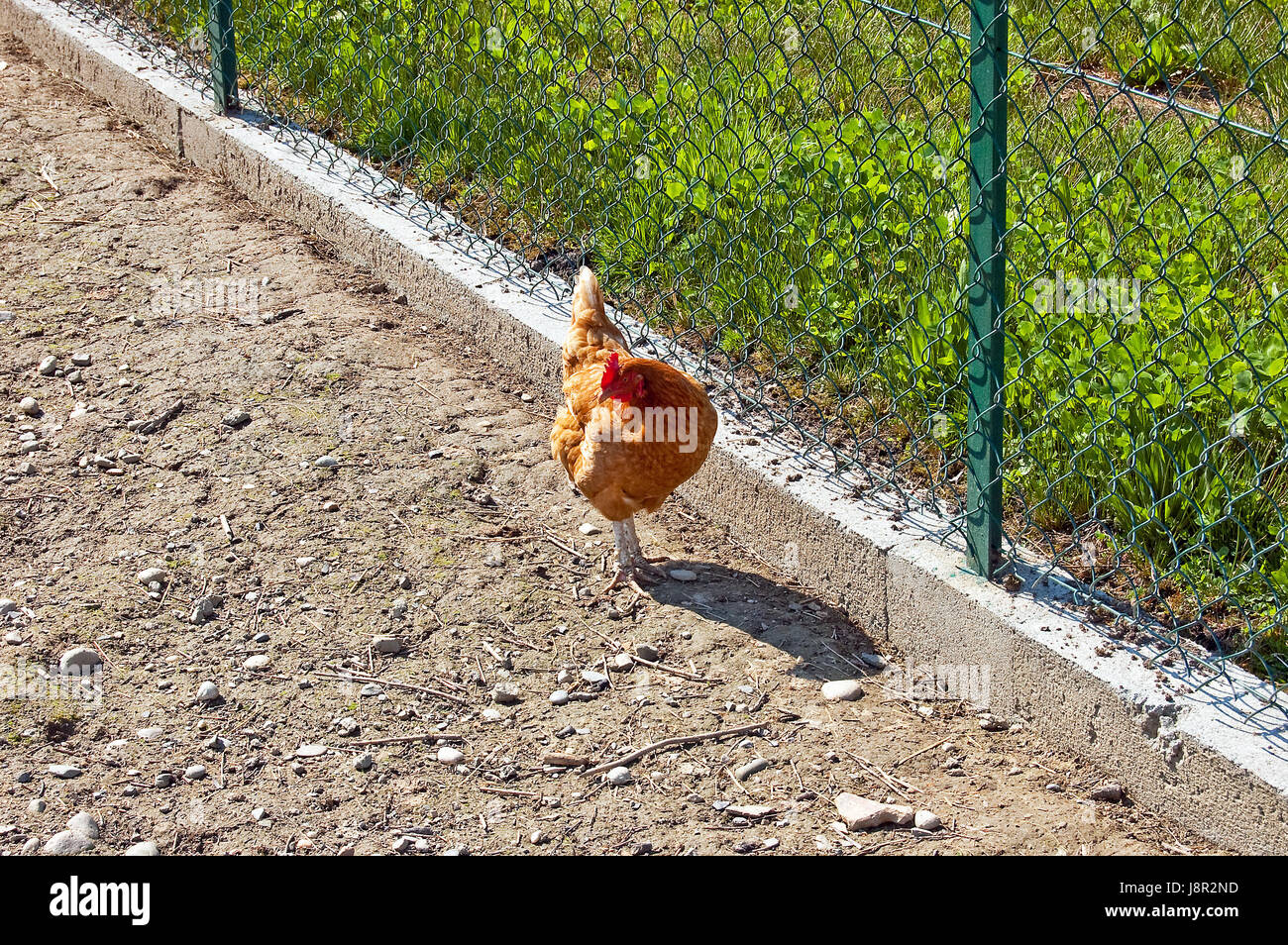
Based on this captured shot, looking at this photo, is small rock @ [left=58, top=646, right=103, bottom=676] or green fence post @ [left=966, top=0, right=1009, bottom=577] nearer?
green fence post @ [left=966, top=0, right=1009, bottom=577]

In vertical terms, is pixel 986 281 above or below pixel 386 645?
above

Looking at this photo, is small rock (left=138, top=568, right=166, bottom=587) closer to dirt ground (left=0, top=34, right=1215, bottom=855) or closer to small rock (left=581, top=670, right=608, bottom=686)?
dirt ground (left=0, top=34, right=1215, bottom=855)

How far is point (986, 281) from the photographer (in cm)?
269

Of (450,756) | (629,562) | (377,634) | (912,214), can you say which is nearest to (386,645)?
(377,634)

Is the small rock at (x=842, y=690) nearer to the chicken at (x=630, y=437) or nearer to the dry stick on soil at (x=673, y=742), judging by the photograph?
the dry stick on soil at (x=673, y=742)

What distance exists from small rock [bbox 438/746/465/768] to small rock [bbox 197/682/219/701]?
545mm

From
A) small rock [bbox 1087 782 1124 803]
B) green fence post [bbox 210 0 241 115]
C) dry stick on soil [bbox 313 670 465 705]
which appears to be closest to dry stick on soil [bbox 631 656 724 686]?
dry stick on soil [bbox 313 670 465 705]

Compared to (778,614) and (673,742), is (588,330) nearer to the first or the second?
(778,614)

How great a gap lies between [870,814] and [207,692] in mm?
1485

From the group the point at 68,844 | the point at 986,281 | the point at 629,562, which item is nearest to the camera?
the point at 68,844

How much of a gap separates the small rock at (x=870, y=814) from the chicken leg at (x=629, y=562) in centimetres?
94

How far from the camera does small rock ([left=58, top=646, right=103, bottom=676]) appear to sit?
2898 millimetres

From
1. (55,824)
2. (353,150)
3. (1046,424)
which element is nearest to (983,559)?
(1046,424)

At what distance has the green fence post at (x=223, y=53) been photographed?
5.30 m
